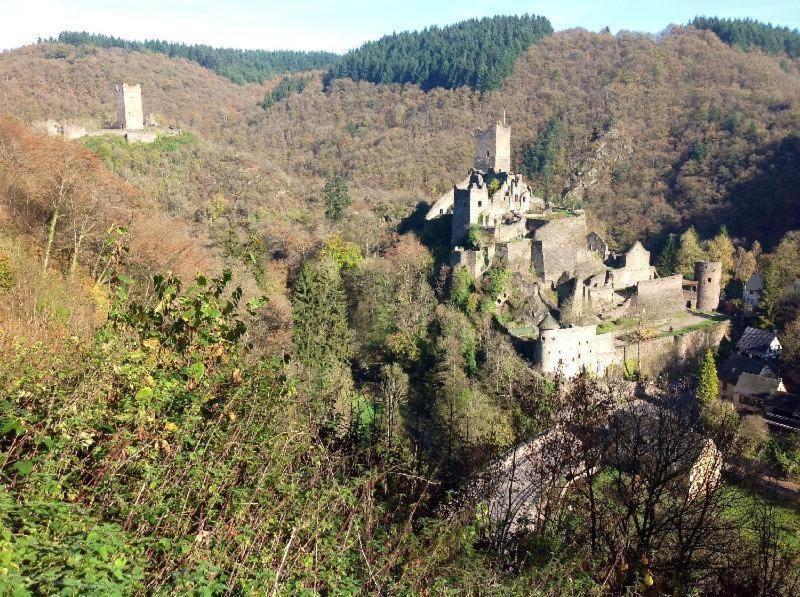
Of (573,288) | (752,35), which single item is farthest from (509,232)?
(752,35)

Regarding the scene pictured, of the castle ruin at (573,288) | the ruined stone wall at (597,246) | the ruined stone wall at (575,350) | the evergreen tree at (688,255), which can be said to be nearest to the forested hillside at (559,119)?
the evergreen tree at (688,255)

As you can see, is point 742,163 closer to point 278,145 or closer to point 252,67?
point 278,145

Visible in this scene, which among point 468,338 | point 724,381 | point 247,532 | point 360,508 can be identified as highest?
point 247,532

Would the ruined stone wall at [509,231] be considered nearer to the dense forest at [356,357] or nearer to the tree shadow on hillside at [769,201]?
the dense forest at [356,357]

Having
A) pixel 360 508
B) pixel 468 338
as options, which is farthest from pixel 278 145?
pixel 360 508

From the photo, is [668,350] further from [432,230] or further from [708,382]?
[432,230]

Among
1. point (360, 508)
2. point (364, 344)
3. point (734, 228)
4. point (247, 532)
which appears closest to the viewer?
point (247, 532)
